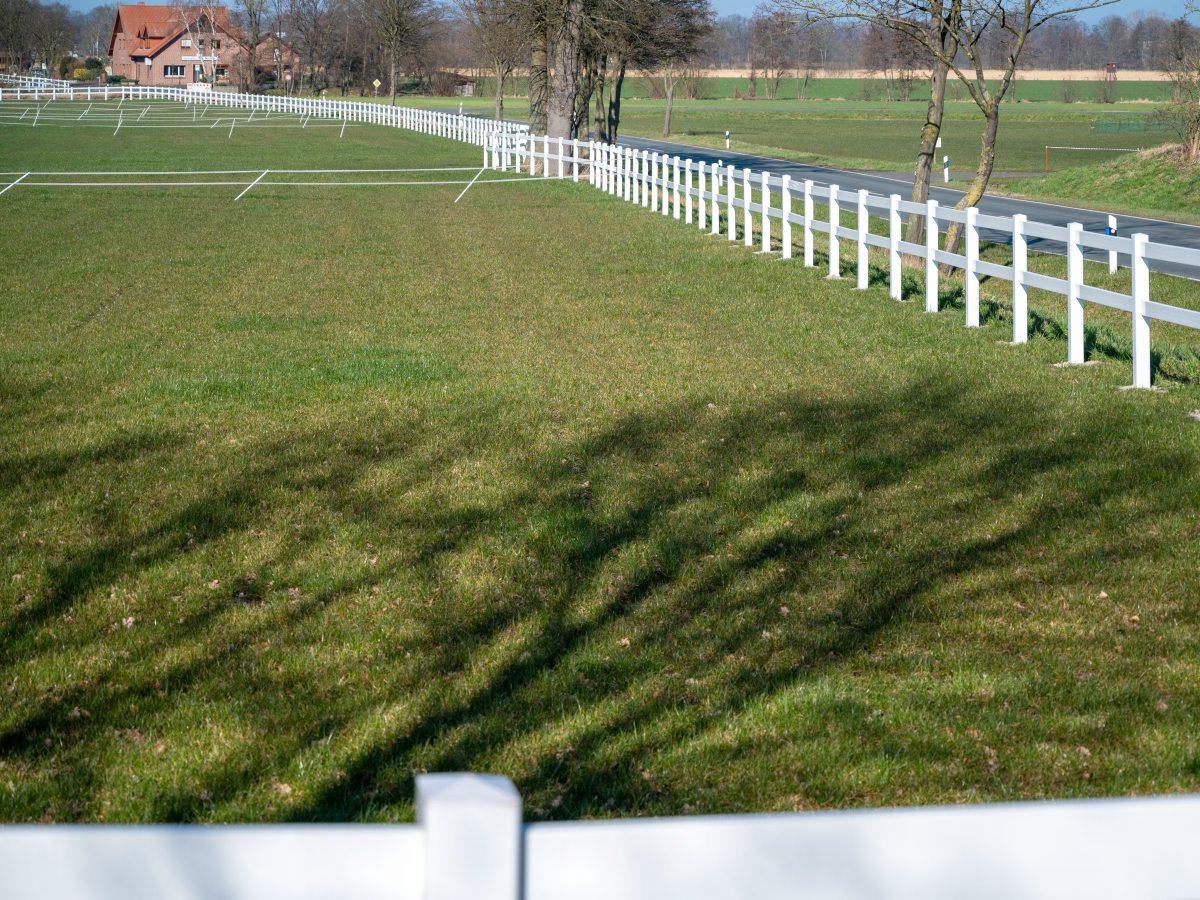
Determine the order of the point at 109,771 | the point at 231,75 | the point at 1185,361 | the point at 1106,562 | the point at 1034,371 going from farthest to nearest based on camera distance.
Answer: the point at 231,75 < the point at 1185,361 < the point at 1034,371 < the point at 1106,562 < the point at 109,771

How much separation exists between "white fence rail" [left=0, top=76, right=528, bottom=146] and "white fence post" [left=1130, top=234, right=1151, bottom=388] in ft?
110

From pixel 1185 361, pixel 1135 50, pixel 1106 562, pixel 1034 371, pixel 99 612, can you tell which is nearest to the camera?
pixel 99 612

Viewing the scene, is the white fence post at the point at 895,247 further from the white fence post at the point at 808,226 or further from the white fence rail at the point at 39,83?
the white fence rail at the point at 39,83

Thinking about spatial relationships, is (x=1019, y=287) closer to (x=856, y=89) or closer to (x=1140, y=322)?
(x=1140, y=322)

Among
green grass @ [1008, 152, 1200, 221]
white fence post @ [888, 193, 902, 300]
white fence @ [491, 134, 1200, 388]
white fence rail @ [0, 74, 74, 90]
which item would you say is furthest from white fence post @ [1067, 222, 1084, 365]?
white fence rail @ [0, 74, 74, 90]

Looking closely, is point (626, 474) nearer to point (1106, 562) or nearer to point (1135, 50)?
point (1106, 562)

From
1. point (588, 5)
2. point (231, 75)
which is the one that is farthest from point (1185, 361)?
point (231, 75)

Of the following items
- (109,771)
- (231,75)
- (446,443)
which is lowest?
(109,771)

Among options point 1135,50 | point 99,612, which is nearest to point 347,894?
point 99,612

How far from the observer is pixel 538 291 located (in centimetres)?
1806

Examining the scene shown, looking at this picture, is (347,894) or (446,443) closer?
(347,894)

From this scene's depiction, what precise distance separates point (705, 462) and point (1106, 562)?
284 cm

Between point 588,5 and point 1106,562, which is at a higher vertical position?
point 588,5

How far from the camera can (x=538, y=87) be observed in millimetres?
47750
